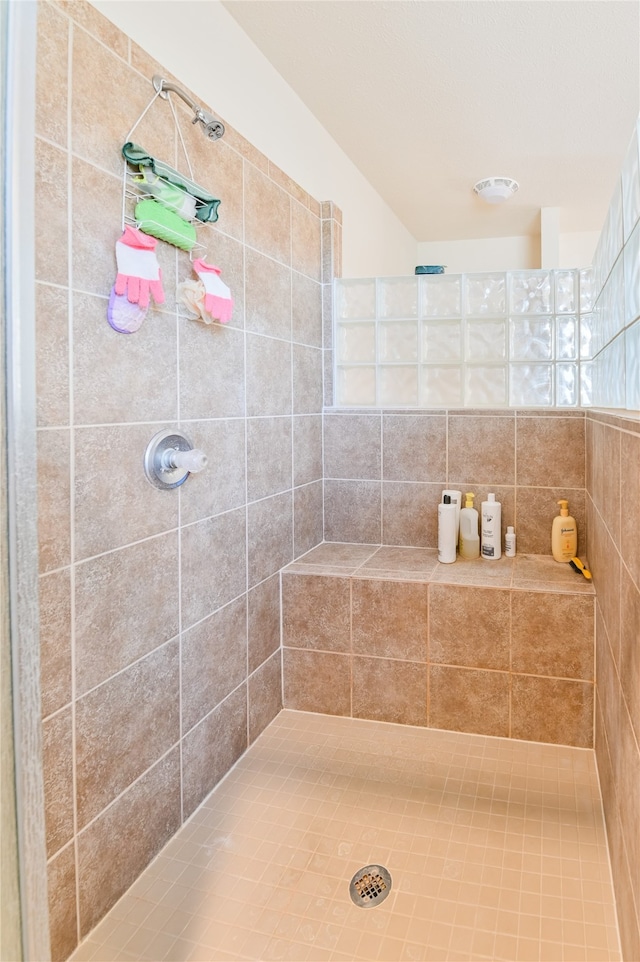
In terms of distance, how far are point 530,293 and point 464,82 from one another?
2.48ft

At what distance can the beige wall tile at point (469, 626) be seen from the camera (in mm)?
1853

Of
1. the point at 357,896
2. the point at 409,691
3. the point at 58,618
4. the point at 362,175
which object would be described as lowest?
the point at 357,896

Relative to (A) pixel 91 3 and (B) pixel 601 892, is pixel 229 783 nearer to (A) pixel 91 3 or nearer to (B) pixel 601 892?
(B) pixel 601 892

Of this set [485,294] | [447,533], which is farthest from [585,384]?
[447,533]

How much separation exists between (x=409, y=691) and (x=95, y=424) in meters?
1.32

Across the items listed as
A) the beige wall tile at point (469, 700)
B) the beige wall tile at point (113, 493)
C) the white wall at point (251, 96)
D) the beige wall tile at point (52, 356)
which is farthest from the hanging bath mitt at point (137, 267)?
the beige wall tile at point (469, 700)

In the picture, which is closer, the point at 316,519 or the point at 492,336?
the point at 492,336

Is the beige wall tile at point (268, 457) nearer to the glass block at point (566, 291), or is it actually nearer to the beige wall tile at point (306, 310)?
the beige wall tile at point (306, 310)

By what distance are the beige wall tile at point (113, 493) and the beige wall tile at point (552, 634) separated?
1.10m

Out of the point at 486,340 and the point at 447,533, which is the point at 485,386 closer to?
the point at 486,340

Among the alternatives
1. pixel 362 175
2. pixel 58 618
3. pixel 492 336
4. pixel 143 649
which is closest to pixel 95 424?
pixel 58 618

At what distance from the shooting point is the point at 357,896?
1.27m

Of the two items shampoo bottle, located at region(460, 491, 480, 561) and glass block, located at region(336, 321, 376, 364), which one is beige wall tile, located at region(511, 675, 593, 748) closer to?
shampoo bottle, located at region(460, 491, 480, 561)

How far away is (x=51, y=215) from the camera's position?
105 cm
